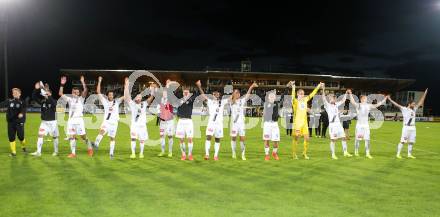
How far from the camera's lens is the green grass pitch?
22.9 ft

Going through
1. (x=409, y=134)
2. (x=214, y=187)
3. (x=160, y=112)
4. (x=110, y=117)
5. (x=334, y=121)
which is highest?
(x=160, y=112)

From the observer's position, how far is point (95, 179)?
30.9ft

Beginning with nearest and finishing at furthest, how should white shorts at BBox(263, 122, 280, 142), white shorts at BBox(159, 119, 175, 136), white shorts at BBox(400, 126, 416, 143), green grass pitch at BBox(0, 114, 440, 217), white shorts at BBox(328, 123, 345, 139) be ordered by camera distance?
1. green grass pitch at BBox(0, 114, 440, 217)
2. white shorts at BBox(263, 122, 280, 142)
3. white shorts at BBox(159, 119, 175, 136)
4. white shorts at BBox(328, 123, 345, 139)
5. white shorts at BBox(400, 126, 416, 143)

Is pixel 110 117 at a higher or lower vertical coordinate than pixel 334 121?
higher

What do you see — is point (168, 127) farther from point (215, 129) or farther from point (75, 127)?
point (75, 127)

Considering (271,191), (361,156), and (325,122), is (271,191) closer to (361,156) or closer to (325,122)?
(361,156)

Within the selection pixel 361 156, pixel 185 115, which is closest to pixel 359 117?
pixel 361 156

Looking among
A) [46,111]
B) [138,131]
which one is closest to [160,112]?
[138,131]

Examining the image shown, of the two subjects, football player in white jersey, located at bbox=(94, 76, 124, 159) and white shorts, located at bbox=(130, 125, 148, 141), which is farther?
white shorts, located at bbox=(130, 125, 148, 141)

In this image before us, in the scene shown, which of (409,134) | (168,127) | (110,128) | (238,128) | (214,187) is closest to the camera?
(214,187)

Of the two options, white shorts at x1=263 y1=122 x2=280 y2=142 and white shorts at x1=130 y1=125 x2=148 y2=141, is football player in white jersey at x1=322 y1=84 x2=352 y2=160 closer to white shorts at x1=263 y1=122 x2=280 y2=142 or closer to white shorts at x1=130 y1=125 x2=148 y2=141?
white shorts at x1=263 y1=122 x2=280 y2=142

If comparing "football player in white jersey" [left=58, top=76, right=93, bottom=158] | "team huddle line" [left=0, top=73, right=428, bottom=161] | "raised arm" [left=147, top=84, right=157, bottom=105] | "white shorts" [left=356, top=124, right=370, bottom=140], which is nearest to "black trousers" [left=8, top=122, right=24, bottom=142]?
"team huddle line" [left=0, top=73, right=428, bottom=161]

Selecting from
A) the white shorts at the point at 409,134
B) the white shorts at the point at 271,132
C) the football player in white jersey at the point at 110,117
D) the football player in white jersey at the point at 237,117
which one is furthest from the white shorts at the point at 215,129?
the white shorts at the point at 409,134

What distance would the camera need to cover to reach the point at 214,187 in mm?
8805
